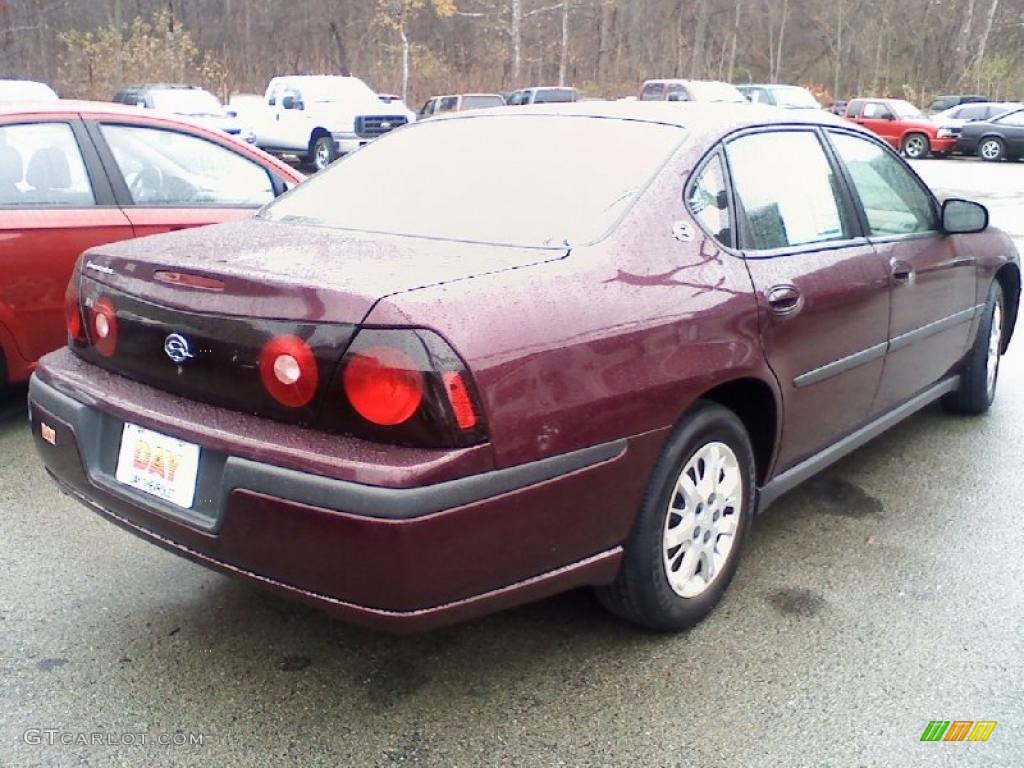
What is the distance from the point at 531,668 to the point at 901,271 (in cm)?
210

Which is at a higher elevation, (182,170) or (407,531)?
(182,170)

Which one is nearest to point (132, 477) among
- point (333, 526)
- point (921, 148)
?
point (333, 526)

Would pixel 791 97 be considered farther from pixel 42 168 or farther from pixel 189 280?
pixel 189 280

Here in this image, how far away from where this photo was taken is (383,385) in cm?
213

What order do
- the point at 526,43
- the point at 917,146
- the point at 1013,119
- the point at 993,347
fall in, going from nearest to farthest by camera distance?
the point at 993,347 < the point at 1013,119 < the point at 917,146 < the point at 526,43

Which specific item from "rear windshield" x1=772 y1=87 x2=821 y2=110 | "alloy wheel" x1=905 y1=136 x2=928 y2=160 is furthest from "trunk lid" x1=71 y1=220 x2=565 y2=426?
"alloy wheel" x1=905 y1=136 x2=928 y2=160

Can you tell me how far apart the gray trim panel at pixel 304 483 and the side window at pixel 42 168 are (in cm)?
224

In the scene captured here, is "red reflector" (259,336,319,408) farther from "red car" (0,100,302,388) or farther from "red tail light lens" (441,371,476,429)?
"red car" (0,100,302,388)

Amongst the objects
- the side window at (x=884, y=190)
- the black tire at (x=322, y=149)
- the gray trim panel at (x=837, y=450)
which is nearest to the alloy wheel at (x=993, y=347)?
the gray trim panel at (x=837, y=450)

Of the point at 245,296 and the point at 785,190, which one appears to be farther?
the point at 785,190

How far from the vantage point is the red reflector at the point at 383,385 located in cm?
211

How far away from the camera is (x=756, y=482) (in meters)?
3.16

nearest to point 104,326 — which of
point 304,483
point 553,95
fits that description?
point 304,483

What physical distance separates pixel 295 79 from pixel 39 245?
57.7 feet
